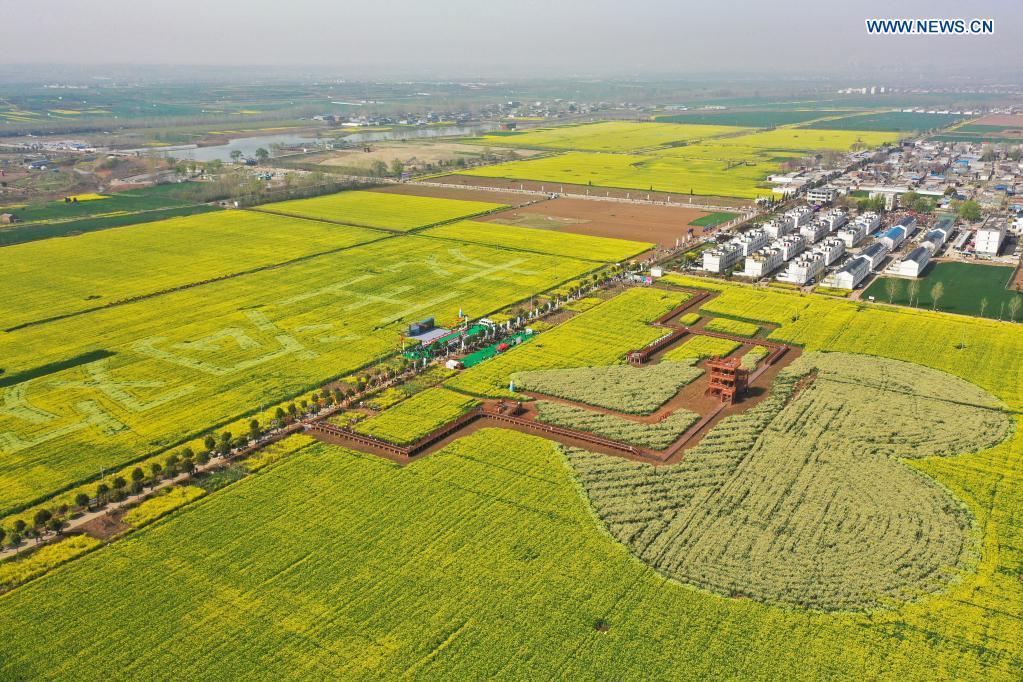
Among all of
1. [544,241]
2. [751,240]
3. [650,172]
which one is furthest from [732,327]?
[650,172]

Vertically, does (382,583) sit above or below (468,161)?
below

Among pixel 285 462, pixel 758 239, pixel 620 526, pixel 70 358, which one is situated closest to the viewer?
pixel 620 526

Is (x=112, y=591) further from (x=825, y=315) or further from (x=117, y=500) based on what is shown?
(x=825, y=315)

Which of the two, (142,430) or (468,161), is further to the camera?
(468,161)

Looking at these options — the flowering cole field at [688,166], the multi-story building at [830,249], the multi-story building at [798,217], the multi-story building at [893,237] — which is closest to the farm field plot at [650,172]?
the flowering cole field at [688,166]

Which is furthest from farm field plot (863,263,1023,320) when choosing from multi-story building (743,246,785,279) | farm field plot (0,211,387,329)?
farm field plot (0,211,387,329)

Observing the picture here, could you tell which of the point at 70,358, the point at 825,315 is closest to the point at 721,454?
the point at 825,315

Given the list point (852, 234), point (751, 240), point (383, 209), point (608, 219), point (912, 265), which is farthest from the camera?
point (383, 209)

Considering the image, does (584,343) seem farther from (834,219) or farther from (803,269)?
(834,219)
